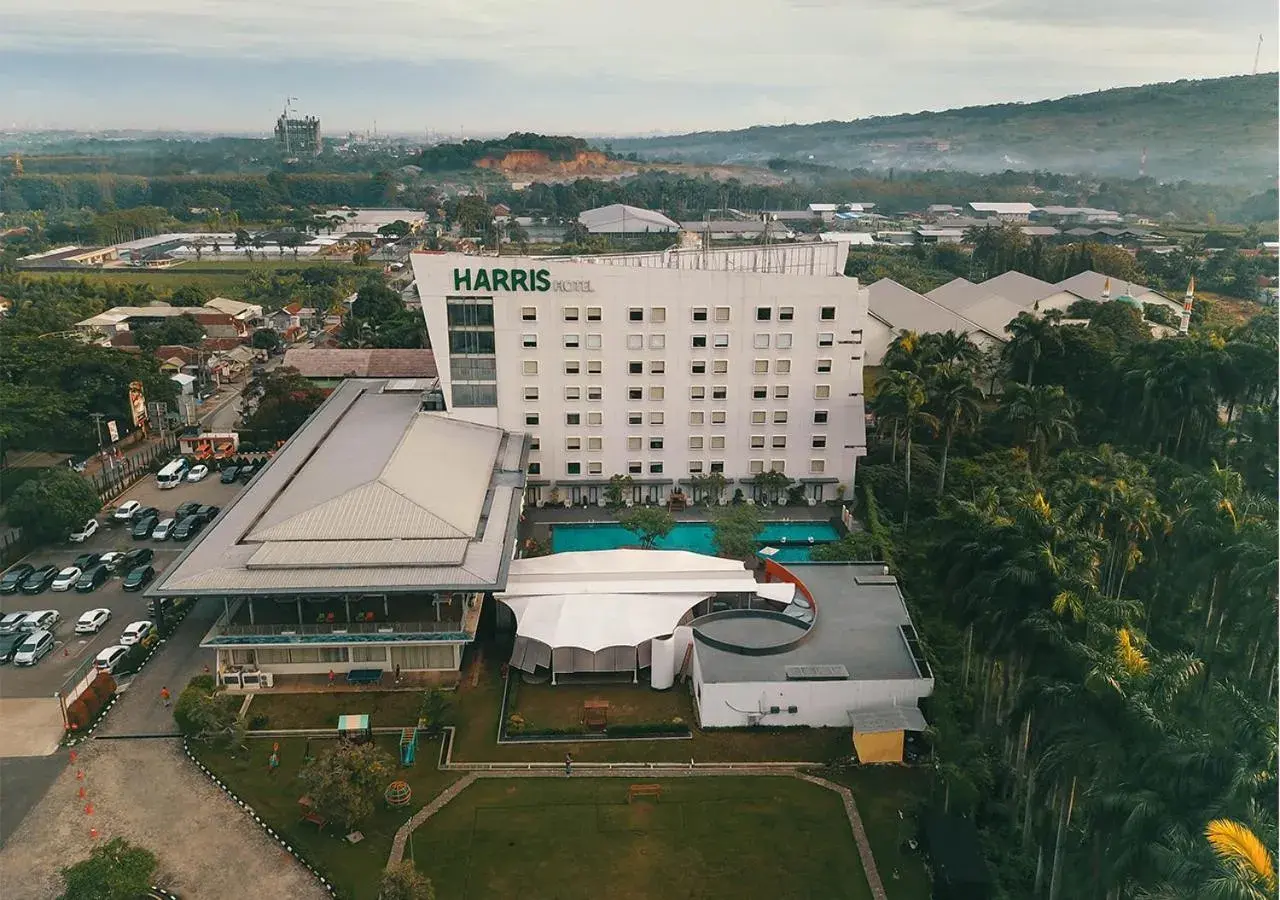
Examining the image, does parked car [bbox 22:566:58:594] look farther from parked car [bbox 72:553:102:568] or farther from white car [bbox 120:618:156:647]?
white car [bbox 120:618:156:647]

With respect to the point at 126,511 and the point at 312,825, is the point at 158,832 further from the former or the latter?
the point at 126,511

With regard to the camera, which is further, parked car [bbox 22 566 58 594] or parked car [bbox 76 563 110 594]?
parked car [bbox 76 563 110 594]

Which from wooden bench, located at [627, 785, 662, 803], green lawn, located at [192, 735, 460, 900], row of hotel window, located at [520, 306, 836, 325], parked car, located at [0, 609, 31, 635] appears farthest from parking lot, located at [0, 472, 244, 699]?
row of hotel window, located at [520, 306, 836, 325]

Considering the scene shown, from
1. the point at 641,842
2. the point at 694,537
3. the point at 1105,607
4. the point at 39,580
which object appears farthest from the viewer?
the point at 694,537

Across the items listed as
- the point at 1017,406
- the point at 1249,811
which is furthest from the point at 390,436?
the point at 1249,811

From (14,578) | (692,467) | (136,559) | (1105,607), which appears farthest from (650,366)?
(14,578)

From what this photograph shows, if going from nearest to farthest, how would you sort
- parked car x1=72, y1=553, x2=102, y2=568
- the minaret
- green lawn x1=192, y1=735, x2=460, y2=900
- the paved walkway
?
1. the paved walkway
2. green lawn x1=192, y1=735, x2=460, y2=900
3. parked car x1=72, y1=553, x2=102, y2=568
4. the minaret
